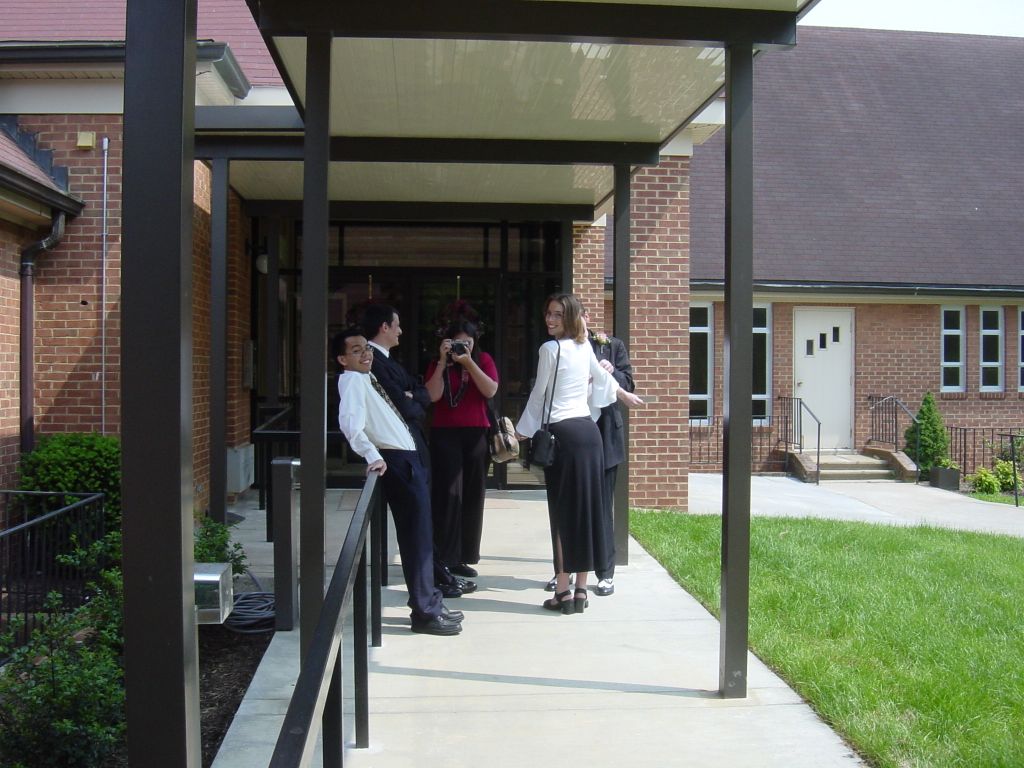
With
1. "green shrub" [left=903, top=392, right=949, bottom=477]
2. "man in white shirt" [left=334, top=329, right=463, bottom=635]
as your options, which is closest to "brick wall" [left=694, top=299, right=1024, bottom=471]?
"green shrub" [left=903, top=392, right=949, bottom=477]

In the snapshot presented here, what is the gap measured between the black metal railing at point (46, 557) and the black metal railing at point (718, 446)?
1110cm

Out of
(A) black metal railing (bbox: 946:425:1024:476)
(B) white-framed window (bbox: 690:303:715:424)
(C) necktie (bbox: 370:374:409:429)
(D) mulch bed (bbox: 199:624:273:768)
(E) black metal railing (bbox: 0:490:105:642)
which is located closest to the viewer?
(D) mulch bed (bbox: 199:624:273:768)

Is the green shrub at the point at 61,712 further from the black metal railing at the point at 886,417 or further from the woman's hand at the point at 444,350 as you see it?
the black metal railing at the point at 886,417

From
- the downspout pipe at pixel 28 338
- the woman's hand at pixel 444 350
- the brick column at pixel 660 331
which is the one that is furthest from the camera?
the brick column at pixel 660 331

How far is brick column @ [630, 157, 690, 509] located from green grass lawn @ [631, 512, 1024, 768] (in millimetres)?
1023

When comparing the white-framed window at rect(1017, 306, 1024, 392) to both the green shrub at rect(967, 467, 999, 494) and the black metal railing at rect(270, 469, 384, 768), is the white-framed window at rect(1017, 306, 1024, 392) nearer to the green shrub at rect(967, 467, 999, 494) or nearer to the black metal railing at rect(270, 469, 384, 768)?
the green shrub at rect(967, 467, 999, 494)

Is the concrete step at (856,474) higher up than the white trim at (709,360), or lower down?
lower down

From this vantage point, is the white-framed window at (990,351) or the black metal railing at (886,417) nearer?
the black metal railing at (886,417)

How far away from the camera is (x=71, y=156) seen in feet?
28.1

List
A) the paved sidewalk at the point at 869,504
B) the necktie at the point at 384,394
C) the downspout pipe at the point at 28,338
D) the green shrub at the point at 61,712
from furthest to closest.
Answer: the paved sidewalk at the point at 869,504 → the downspout pipe at the point at 28,338 → the necktie at the point at 384,394 → the green shrub at the point at 61,712

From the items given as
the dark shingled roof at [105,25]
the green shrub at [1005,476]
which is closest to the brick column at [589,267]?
the dark shingled roof at [105,25]

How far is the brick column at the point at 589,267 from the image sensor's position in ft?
37.7

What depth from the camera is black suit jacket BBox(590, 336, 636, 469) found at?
6.20 m

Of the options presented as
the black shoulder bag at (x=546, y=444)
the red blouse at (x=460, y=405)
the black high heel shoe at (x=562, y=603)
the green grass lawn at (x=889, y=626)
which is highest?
the red blouse at (x=460, y=405)
